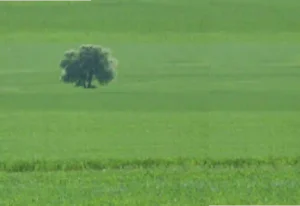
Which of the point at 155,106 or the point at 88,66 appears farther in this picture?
the point at 88,66

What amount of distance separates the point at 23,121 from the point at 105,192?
35.9ft

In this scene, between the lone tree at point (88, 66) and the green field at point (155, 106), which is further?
the lone tree at point (88, 66)

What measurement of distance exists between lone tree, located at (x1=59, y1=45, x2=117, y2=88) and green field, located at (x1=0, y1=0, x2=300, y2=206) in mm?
448

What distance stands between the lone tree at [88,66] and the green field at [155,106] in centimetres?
45

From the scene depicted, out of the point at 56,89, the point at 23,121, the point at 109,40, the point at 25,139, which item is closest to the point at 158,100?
the point at 56,89

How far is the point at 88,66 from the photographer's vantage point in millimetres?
35438

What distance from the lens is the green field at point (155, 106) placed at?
19.1m

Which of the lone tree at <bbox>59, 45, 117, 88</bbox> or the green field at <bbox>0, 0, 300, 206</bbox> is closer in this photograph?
the green field at <bbox>0, 0, 300, 206</bbox>

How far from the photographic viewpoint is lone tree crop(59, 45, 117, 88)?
116 ft

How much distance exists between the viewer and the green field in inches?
751

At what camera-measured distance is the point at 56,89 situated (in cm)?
3578

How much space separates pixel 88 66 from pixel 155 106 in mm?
3814

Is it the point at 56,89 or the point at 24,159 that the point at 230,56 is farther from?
the point at 24,159

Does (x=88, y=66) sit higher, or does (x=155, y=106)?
(x=88, y=66)
